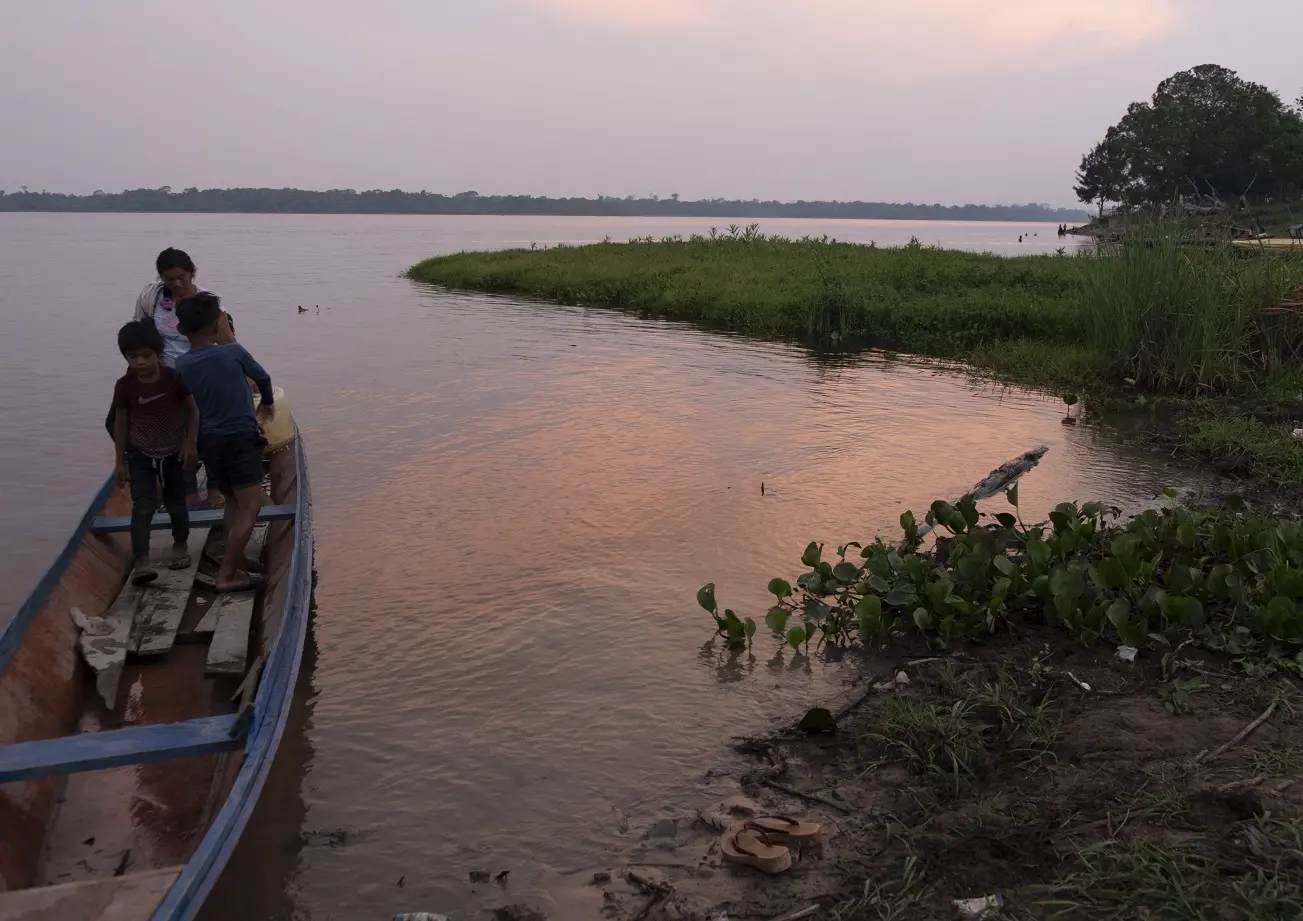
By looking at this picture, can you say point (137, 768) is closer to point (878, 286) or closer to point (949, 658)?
point (949, 658)

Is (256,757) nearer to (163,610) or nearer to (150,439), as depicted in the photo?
(163,610)

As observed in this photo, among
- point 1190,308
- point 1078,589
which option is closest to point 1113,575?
point 1078,589

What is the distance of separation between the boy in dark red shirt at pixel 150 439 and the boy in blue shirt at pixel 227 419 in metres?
0.14

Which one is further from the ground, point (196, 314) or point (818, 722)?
point (196, 314)

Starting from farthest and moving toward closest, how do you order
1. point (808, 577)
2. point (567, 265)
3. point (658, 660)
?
point (567, 265), point (808, 577), point (658, 660)

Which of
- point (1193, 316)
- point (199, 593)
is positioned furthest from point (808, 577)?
point (1193, 316)

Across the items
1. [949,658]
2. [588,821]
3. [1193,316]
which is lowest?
[588,821]

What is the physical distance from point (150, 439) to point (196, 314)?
798 mm

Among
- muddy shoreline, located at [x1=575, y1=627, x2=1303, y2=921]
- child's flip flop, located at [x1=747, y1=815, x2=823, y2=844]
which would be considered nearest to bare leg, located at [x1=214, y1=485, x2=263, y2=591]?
muddy shoreline, located at [x1=575, y1=627, x2=1303, y2=921]

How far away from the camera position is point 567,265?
25094 mm

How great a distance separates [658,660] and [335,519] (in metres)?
3.41

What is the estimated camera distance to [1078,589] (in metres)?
4.54

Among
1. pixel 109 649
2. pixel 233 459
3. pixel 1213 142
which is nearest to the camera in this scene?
pixel 109 649

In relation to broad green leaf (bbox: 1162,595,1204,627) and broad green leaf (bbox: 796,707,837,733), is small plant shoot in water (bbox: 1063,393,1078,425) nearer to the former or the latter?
broad green leaf (bbox: 1162,595,1204,627)
